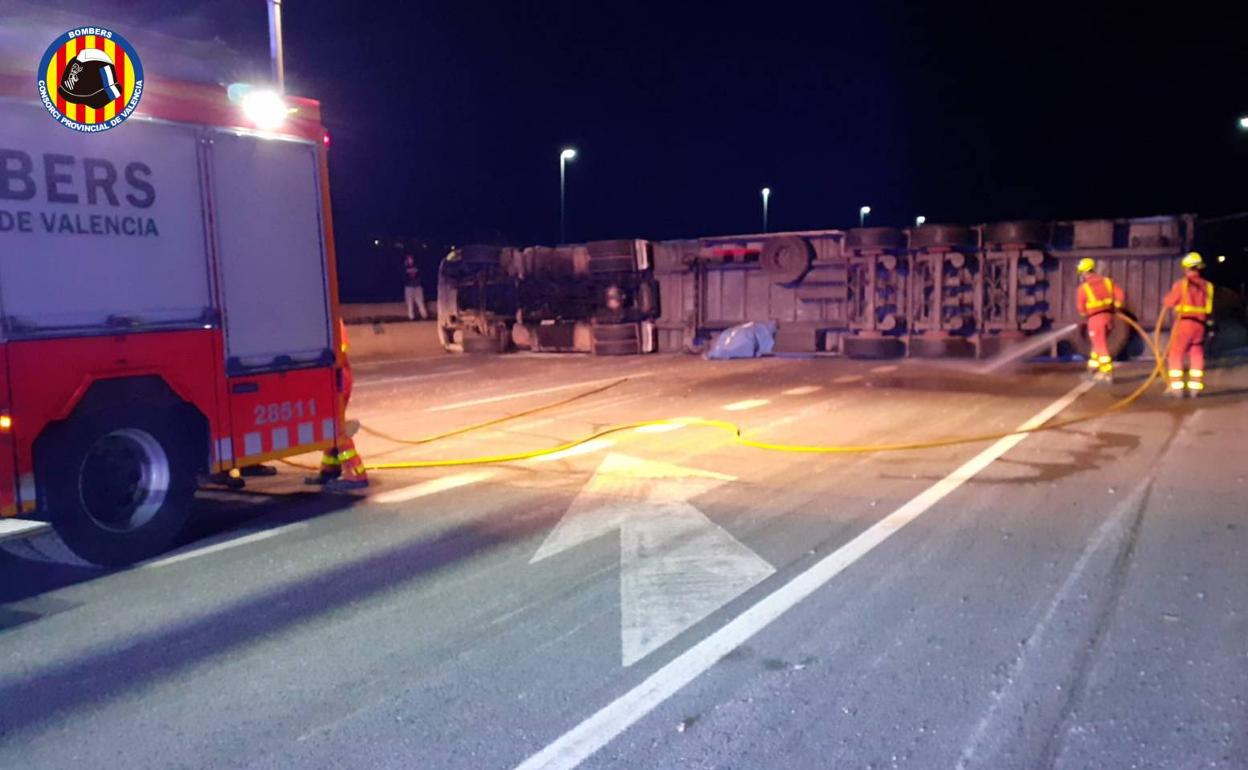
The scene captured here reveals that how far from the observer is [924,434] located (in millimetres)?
10281

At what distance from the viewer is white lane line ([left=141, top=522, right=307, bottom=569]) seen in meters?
6.01

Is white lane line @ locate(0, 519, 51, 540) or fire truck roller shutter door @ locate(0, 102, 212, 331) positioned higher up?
fire truck roller shutter door @ locate(0, 102, 212, 331)

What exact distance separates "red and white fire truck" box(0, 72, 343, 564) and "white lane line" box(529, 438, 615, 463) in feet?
7.60

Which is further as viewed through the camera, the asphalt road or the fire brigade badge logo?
the fire brigade badge logo

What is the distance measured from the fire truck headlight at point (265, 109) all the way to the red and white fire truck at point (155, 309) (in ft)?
0.18

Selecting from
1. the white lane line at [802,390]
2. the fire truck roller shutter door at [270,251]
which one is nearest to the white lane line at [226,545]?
the fire truck roller shutter door at [270,251]

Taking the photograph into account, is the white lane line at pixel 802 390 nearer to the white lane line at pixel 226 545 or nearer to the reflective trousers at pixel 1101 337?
the reflective trousers at pixel 1101 337

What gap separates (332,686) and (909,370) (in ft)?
50.3

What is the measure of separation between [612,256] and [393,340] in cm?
601

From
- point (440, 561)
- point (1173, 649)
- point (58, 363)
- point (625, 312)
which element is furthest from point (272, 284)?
point (625, 312)

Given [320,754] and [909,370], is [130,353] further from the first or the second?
[909,370]

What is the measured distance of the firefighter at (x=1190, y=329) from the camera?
41.3 feet

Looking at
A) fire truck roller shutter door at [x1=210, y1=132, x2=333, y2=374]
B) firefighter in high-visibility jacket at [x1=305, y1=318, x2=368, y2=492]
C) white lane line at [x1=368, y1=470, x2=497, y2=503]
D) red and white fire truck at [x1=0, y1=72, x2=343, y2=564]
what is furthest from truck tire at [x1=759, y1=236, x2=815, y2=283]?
fire truck roller shutter door at [x1=210, y1=132, x2=333, y2=374]

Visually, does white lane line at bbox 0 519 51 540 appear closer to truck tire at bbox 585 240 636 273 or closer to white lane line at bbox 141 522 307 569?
white lane line at bbox 141 522 307 569
